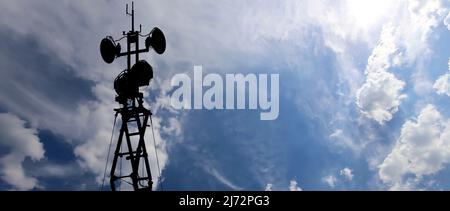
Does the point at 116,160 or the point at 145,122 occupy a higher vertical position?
the point at 145,122

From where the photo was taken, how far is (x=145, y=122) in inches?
1171
